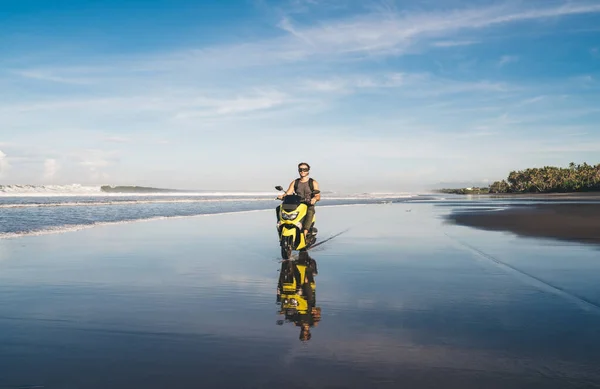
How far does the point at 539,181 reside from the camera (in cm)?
11400

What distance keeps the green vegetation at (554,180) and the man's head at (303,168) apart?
103m

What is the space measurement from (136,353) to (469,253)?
10230mm

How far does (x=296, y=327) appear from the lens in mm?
5758

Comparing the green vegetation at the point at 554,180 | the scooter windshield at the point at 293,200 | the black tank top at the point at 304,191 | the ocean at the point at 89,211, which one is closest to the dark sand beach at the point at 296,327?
the scooter windshield at the point at 293,200

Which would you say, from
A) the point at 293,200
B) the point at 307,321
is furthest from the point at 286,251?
the point at 307,321

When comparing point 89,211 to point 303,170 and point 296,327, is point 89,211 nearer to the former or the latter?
point 303,170

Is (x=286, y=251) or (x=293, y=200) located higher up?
(x=293, y=200)

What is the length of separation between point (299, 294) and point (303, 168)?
591 centimetres

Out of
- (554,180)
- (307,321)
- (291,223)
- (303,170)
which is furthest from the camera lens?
(554,180)

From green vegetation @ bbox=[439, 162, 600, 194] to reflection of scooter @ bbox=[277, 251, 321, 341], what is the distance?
105056 mm

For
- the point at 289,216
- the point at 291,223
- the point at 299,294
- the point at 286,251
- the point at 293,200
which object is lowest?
the point at 299,294

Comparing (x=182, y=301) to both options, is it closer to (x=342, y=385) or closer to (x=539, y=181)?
(x=342, y=385)

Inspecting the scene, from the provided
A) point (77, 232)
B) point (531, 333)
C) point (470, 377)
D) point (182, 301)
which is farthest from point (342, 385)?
point (77, 232)

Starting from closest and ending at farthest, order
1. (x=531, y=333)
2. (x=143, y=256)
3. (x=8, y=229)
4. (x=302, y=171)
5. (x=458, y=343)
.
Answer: (x=458, y=343) < (x=531, y=333) < (x=143, y=256) < (x=302, y=171) < (x=8, y=229)
